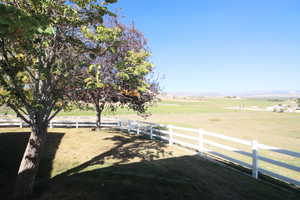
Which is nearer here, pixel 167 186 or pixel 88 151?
pixel 167 186

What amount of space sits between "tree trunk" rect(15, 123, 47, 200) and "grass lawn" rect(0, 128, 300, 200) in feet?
1.08

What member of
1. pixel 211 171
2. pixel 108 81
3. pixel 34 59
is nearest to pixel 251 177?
pixel 211 171

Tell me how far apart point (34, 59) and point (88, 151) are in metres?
5.60

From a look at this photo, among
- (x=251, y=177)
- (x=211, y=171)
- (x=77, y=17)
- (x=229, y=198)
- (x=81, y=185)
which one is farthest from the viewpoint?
(x=211, y=171)

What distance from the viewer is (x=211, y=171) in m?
6.71

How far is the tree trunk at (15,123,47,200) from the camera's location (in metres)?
5.02

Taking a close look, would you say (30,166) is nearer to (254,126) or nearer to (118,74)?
(118,74)

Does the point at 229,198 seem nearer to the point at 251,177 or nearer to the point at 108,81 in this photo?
the point at 251,177

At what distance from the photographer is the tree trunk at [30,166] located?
5.02m

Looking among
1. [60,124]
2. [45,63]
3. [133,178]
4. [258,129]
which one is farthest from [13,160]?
[258,129]

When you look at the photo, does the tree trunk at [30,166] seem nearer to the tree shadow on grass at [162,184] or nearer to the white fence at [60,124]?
the tree shadow on grass at [162,184]

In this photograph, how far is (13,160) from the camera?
8.16 metres

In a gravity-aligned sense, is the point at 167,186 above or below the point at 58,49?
below

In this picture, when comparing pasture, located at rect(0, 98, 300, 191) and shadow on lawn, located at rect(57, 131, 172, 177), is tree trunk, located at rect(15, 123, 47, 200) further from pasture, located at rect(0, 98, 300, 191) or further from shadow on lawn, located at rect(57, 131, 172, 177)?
pasture, located at rect(0, 98, 300, 191)
